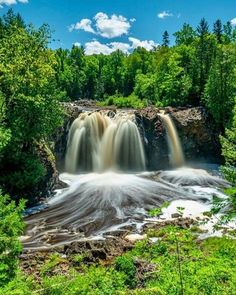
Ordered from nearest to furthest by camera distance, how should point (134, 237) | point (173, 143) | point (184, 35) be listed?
point (134, 237), point (173, 143), point (184, 35)

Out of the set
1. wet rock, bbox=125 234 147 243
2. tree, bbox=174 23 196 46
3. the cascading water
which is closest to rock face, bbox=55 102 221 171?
the cascading water

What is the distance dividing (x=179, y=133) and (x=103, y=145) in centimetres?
804

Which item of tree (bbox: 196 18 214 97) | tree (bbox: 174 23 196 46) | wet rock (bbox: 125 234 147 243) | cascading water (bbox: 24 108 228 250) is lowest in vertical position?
wet rock (bbox: 125 234 147 243)

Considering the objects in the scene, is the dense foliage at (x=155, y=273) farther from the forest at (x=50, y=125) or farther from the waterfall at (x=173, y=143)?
the waterfall at (x=173, y=143)

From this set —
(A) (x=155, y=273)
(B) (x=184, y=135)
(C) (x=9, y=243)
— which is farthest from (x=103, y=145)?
(C) (x=9, y=243)

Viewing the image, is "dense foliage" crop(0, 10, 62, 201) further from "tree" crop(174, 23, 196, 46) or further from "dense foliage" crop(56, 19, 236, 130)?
"tree" crop(174, 23, 196, 46)

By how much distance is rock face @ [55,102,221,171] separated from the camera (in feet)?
108

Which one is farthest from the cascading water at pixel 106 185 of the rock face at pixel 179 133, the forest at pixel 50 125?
the forest at pixel 50 125

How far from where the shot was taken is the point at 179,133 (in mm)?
35125

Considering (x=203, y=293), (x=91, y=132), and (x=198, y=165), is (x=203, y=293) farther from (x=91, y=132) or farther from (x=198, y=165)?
(x=198, y=165)

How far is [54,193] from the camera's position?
2473cm

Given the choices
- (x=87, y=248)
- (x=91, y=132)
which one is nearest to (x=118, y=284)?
(x=87, y=248)

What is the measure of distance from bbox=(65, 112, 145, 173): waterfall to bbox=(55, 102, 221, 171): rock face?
0.70 metres

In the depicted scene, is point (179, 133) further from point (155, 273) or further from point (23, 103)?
point (155, 273)
